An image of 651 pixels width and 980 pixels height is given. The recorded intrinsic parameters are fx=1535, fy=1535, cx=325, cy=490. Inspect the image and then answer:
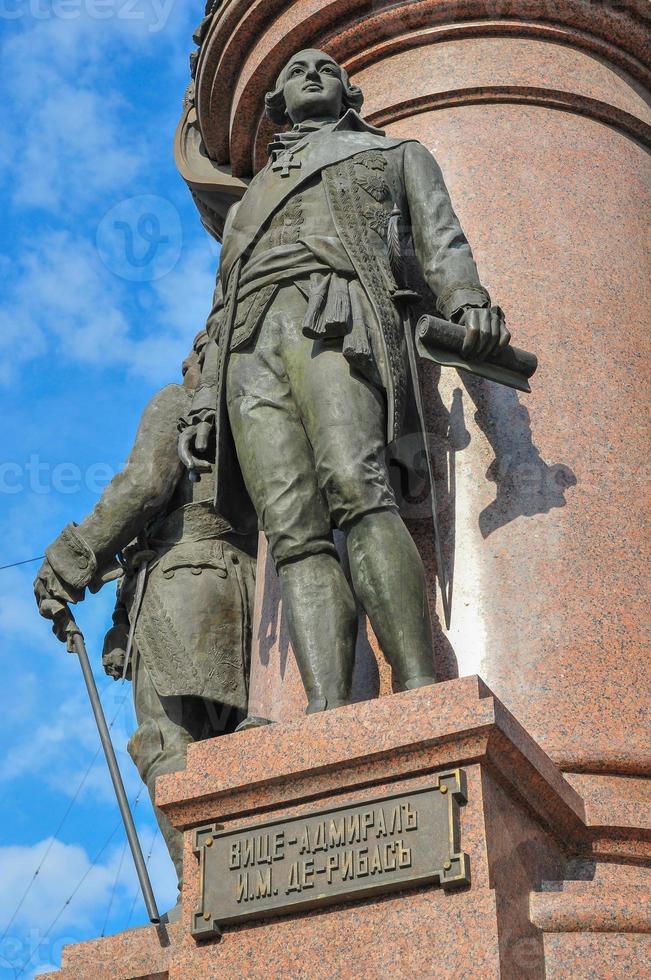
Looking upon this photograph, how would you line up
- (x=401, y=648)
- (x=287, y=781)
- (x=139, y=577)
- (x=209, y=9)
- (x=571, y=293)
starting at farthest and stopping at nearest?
(x=209, y=9), (x=139, y=577), (x=571, y=293), (x=401, y=648), (x=287, y=781)

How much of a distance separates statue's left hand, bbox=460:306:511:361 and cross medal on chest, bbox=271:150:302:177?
148 centimetres

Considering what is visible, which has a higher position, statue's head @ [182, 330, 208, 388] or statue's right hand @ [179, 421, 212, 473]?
statue's head @ [182, 330, 208, 388]

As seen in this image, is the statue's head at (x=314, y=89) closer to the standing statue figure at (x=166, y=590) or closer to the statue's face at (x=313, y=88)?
the statue's face at (x=313, y=88)

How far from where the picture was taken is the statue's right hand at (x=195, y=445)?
24.5 ft

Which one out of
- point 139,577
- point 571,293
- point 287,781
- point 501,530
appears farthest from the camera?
point 139,577

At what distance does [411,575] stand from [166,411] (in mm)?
3292

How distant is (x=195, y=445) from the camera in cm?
751

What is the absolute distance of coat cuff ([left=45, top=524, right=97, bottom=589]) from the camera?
8.52 m

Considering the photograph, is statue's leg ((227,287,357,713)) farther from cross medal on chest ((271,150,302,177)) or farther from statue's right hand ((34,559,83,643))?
statue's right hand ((34,559,83,643))

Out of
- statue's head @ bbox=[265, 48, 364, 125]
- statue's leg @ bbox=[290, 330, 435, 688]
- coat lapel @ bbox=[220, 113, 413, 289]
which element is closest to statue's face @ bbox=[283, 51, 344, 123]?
statue's head @ bbox=[265, 48, 364, 125]

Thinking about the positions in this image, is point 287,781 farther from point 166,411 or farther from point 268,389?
point 166,411

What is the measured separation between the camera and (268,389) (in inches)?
276

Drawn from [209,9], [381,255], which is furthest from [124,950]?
[209,9]

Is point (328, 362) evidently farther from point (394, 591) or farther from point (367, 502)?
point (394, 591)
